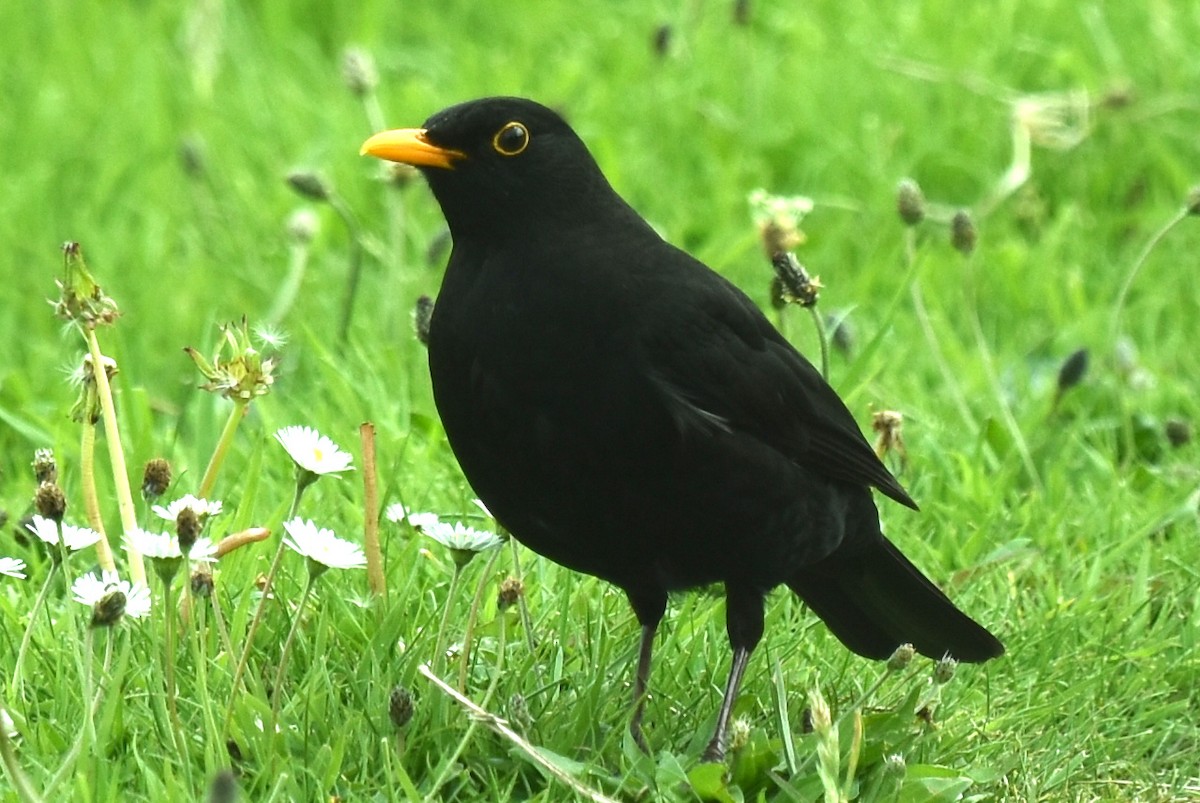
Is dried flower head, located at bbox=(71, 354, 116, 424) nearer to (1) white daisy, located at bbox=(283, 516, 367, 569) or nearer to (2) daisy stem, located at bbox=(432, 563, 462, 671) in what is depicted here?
(1) white daisy, located at bbox=(283, 516, 367, 569)

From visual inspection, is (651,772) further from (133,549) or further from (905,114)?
(905,114)

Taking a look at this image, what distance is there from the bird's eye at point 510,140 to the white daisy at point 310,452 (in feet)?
2.51

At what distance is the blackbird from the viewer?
342 centimetres

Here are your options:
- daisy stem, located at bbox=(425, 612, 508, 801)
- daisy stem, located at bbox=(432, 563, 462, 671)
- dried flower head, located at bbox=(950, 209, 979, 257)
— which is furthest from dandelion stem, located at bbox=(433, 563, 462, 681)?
dried flower head, located at bbox=(950, 209, 979, 257)

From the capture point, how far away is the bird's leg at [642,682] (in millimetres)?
3572

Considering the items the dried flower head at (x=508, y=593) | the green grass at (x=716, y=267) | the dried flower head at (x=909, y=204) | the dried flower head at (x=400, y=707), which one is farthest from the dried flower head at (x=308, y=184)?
the dried flower head at (x=400, y=707)

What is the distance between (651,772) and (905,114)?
4.33 metres

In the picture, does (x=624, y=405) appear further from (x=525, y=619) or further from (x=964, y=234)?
(x=964, y=234)

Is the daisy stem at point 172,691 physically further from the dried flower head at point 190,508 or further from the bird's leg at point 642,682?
the bird's leg at point 642,682

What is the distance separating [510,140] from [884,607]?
1251 millimetres

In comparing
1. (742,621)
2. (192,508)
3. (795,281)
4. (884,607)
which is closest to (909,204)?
(795,281)

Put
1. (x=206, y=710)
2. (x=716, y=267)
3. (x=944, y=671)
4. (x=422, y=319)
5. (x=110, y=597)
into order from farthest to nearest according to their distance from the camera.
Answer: (x=716, y=267)
(x=422, y=319)
(x=944, y=671)
(x=206, y=710)
(x=110, y=597)

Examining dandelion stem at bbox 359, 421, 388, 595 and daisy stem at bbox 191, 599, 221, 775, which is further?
dandelion stem at bbox 359, 421, 388, 595

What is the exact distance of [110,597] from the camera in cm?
292
